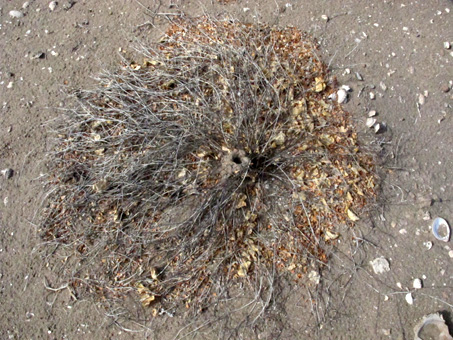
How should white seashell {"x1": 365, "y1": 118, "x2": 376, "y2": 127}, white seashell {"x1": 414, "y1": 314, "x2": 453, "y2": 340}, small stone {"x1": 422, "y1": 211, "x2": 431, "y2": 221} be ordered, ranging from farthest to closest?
white seashell {"x1": 365, "y1": 118, "x2": 376, "y2": 127} < small stone {"x1": 422, "y1": 211, "x2": 431, "y2": 221} < white seashell {"x1": 414, "y1": 314, "x2": 453, "y2": 340}

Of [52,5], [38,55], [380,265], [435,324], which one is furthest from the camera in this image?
[52,5]

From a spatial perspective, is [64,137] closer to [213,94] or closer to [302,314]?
[213,94]

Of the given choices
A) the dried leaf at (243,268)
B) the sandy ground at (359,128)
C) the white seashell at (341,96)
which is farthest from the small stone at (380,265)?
the white seashell at (341,96)

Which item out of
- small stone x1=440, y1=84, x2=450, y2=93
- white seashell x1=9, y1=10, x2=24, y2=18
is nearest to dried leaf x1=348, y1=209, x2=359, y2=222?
small stone x1=440, y1=84, x2=450, y2=93

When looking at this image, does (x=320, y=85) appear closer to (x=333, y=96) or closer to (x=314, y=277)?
(x=333, y=96)

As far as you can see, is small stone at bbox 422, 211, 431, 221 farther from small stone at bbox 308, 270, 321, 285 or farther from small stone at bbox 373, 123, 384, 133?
small stone at bbox 308, 270, 321, 285

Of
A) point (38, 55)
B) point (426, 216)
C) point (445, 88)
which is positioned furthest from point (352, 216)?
point (38, 55)

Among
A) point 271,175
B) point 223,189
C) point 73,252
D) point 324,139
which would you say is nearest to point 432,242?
point 324,139
